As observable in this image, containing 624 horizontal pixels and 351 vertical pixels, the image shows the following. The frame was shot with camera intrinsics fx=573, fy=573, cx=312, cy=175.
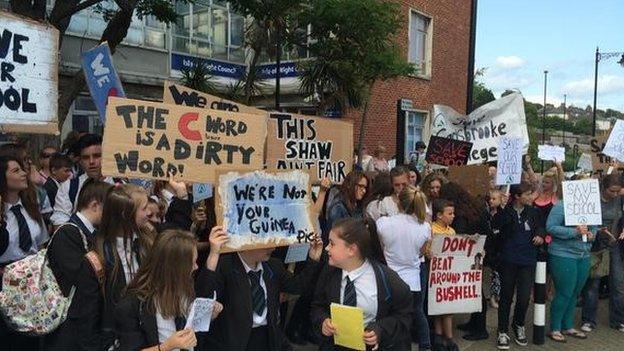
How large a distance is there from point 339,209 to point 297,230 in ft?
7.06

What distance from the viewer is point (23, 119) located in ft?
12.8

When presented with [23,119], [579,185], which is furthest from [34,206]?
[579,185]

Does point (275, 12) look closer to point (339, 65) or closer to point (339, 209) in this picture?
point (339, 65)

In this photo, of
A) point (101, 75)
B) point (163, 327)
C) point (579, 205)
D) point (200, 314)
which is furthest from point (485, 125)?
point (163, 327)

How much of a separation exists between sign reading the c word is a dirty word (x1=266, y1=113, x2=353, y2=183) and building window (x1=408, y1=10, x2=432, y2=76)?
16280 mm

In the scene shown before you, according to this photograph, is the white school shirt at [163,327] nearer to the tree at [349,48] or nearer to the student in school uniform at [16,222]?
the student in school uniform at [16,222]

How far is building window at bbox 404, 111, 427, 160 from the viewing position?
65.9 feet

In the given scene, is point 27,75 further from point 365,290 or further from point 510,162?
point 510,162

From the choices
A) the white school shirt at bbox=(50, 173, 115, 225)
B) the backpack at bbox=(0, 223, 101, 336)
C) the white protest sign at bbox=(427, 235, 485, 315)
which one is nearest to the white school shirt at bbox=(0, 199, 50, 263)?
the white school shirt at bbox=(50, 173, 115, 225)

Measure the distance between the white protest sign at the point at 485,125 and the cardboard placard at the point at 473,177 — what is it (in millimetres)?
1223

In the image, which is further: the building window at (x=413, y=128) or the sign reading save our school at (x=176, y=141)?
the building window at (x=413, y=128)

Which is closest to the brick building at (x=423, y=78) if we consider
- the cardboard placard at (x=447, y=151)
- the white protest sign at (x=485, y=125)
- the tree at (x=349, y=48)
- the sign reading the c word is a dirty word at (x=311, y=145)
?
the tree at (x=349, y=48)

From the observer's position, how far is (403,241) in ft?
16.2

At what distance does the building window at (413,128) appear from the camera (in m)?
20.1
